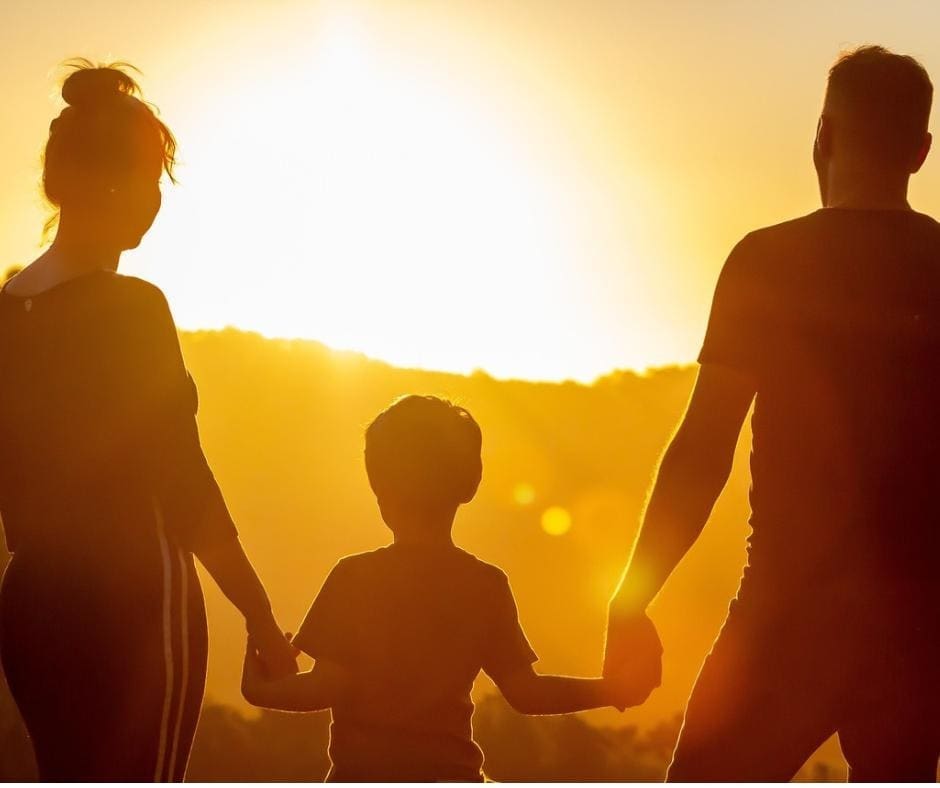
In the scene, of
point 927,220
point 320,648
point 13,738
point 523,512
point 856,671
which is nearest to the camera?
point 856,671

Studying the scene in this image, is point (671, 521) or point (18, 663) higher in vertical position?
point (671, 521)

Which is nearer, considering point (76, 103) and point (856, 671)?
point (856, 671)

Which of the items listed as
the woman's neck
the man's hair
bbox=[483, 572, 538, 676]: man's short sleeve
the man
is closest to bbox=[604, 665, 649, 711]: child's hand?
the man

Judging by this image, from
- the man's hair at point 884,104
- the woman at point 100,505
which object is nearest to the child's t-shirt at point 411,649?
the woman at point 100,505

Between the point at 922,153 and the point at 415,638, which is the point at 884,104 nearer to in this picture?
Answer: the point at 922,153

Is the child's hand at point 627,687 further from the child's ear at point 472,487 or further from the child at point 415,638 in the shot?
the child's ear at point 472,487

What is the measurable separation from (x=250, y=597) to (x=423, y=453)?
0.65 m

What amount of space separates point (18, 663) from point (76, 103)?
161 cm

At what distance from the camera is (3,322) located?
3463 mm

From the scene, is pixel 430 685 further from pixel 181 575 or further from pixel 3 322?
pixel 3 322

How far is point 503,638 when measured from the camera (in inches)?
145

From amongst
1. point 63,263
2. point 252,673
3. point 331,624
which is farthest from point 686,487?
point 63,263

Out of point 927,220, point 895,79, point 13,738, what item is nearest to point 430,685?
point 927,220

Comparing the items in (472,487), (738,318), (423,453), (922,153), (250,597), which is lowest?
(250,597)
